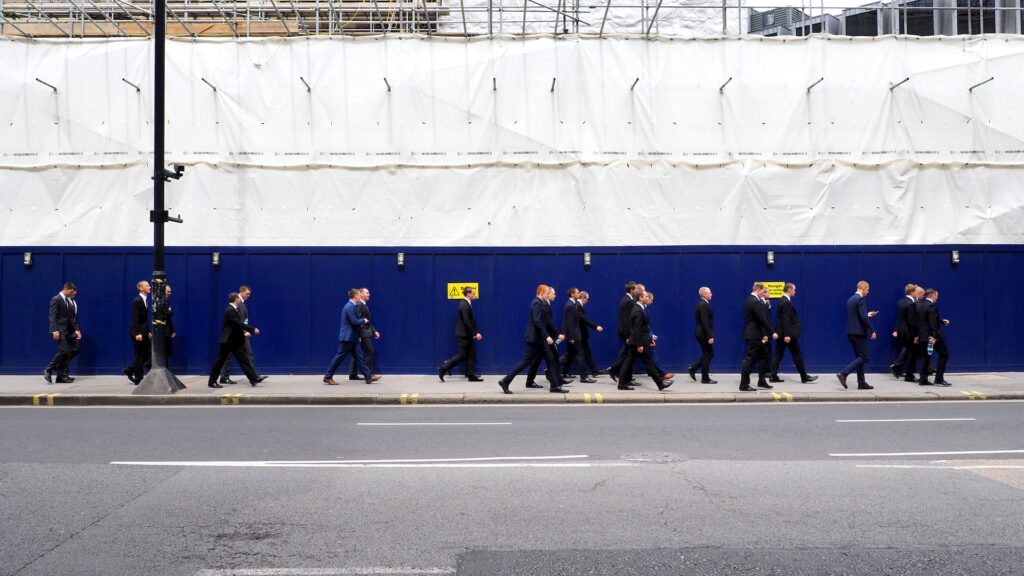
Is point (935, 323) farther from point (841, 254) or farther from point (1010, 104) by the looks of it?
point (1010, 104)

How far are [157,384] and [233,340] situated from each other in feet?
4.53

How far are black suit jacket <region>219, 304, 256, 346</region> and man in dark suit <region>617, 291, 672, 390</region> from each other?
654 centimetres

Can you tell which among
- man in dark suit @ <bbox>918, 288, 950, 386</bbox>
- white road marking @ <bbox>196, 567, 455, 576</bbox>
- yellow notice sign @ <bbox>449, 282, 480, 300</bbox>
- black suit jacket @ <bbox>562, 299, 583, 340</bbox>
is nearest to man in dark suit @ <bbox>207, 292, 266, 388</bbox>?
yellow notice sign @ <bbox>449, 282, 480, 300</bbox>

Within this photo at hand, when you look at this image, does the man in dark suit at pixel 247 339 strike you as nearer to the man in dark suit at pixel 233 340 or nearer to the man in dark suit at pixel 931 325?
the man in dark suit at pixel 233 340

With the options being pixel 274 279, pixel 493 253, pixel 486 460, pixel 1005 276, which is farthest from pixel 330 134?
pixel 1005 276

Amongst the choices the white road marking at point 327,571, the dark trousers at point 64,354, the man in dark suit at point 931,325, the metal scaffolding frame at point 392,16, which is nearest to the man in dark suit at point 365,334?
the dark trousers at point 64,354

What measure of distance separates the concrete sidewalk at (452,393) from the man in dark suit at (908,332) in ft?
1.70

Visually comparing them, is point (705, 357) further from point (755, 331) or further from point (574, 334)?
point (574, 334)

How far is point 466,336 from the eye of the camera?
13953 millimetres

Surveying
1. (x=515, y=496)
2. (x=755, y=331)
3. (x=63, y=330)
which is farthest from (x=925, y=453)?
(x=63, y=330)

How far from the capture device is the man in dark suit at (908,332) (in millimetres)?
13750

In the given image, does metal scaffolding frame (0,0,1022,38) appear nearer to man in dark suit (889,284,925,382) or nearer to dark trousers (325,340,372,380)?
man in dark suit (889,284,925,382)

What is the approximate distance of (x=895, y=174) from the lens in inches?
631

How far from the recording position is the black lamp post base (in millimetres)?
12430
